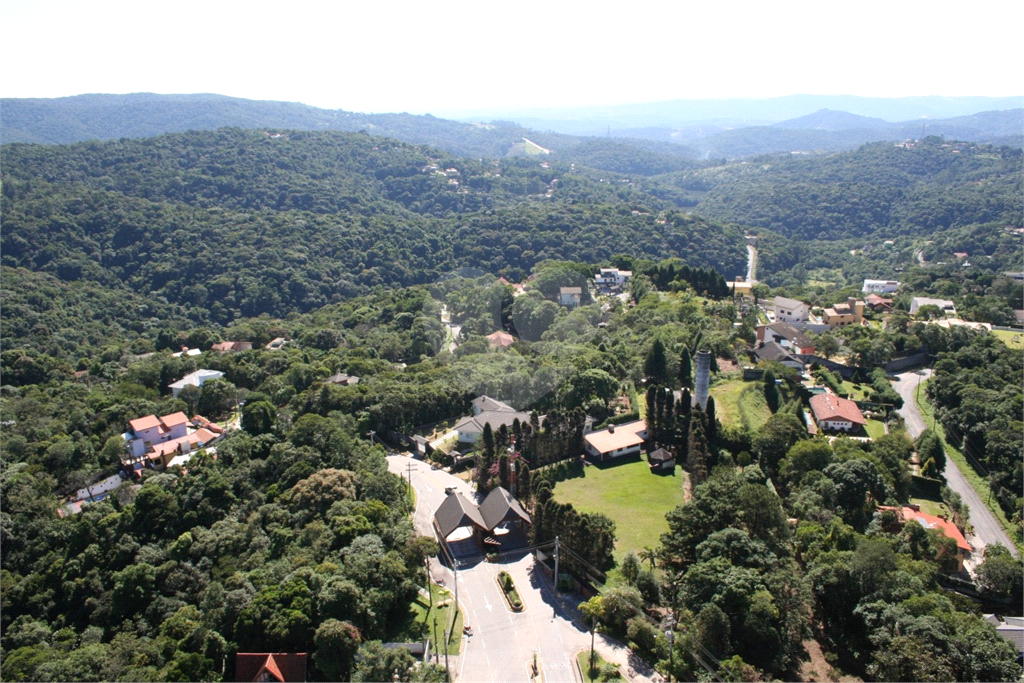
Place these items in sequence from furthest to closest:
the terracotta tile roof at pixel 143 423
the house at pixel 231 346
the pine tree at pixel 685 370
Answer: the house at pixel 231 346, the pine tree at pixel 685 370, the terracotta tile roof at pixel 143 423

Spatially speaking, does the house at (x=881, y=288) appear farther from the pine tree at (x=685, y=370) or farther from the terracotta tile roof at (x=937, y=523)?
the terracotta tile roof at (x=937, y=523)

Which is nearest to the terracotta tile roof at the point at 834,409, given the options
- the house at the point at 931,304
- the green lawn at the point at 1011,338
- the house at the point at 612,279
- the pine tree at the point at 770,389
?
the pine tree at the point at 770,389

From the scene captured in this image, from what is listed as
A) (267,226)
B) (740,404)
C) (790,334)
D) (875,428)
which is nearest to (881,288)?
(790,334)

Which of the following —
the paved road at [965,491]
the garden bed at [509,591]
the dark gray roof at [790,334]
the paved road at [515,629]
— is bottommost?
the paved road at [965,491]

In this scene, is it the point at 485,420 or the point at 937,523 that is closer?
the point at 937,523

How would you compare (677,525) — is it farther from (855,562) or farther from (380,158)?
(380,158)

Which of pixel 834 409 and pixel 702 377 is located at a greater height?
pixel 702 377

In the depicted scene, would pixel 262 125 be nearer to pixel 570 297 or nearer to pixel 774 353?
pixel 570 297
